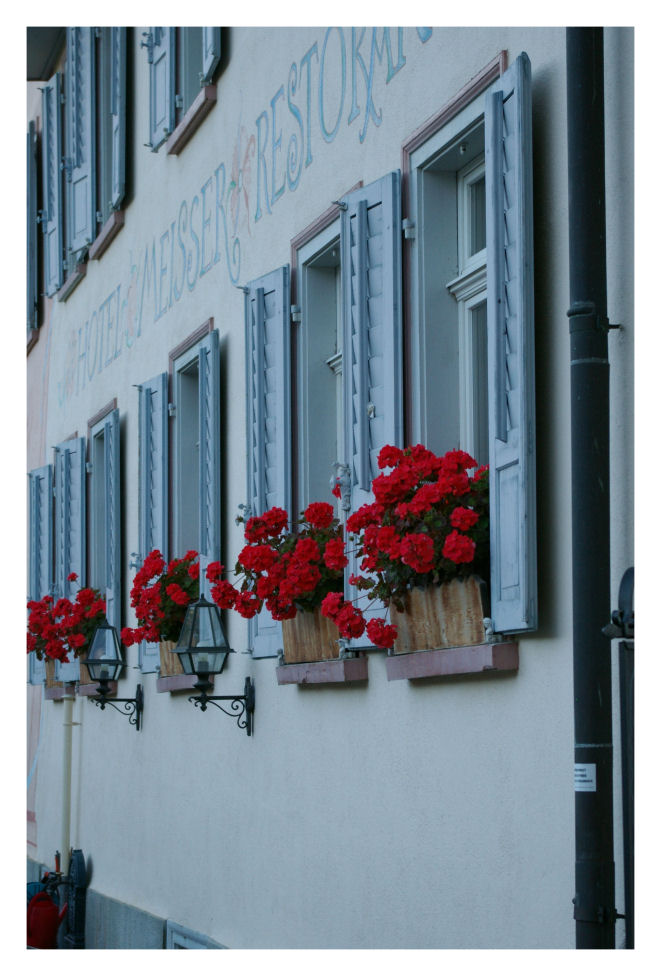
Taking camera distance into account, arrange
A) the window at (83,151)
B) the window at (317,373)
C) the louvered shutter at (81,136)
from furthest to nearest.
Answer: the louvered shutter at (81,136), the window at (83,151), the window at (317,373)

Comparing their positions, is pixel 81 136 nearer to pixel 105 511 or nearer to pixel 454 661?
pixel 105 511

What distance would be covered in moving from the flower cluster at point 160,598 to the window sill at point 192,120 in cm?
238

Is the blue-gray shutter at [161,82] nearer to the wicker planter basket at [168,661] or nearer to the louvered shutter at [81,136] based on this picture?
the louvered shutter at [81,136]

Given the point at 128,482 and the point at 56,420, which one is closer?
the point at 128,482

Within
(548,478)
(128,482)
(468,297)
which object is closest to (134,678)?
(128,482)

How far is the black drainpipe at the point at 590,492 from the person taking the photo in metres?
4.20

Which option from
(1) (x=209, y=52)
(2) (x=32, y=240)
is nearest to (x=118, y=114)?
(1) (x=209, y=52)

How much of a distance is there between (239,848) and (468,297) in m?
3.26

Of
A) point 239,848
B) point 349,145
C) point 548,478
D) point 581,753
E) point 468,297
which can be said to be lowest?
point 239,848

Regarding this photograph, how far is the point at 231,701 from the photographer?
8234 millimetres

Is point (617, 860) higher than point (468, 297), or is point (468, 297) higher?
point (468, 297)

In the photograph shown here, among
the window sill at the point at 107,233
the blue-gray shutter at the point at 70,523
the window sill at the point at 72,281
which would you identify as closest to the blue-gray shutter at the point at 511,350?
the window sill at the point at 107,233

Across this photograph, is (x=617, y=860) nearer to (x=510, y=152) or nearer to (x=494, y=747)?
(x=494, y=747)

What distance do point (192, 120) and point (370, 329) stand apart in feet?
11.4
